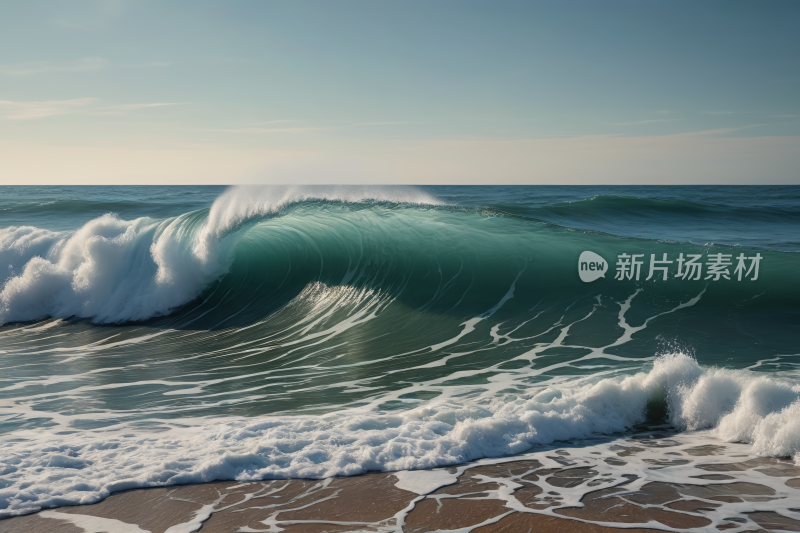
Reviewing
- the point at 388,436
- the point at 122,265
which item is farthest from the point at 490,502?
the point at 122,265

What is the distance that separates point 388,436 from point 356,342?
3133 mm

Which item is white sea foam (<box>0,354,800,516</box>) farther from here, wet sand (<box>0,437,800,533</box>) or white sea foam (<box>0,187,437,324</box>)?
white sea foam (<box>0,187,437,324</box>)

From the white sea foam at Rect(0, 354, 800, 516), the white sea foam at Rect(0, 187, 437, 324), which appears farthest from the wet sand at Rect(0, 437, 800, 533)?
the white sea foam at Rect(0, 187, 437, 324)

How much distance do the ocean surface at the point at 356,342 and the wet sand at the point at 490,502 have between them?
16 centimetres

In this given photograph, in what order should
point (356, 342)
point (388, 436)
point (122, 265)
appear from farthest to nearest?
point (122, 265) → point (356, 342) → point (388, 436)

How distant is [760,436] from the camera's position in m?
3.79

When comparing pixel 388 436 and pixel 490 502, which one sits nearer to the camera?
pixel 490 502

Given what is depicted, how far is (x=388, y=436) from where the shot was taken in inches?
154

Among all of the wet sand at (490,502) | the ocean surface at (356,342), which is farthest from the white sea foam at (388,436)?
the wet sand at (490,502)

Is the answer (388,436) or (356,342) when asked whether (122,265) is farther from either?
(388,436)

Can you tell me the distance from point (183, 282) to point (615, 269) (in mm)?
7245

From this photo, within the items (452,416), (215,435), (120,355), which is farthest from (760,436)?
(120,355)

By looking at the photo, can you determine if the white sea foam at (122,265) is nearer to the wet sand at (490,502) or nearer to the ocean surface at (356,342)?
the ocean surface at (356,342)

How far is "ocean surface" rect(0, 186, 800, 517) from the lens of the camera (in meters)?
3.83
